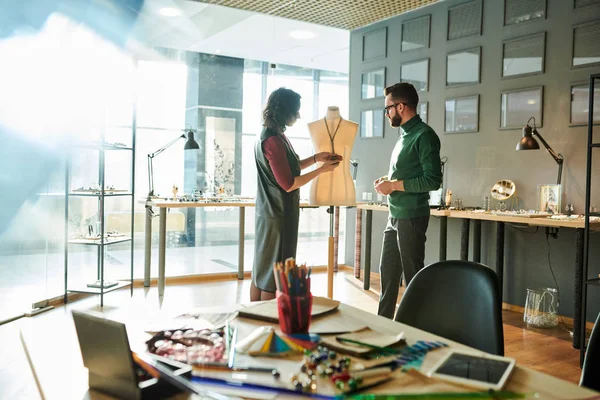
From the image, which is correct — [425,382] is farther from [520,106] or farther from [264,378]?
[520,106]

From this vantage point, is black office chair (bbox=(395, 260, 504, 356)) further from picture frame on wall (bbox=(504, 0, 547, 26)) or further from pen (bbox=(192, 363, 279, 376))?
picture frame on wall (bbox=(504, 0, 547, 26))

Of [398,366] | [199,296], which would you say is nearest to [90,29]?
[199,296]

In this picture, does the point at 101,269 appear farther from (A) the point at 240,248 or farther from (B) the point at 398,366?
(B) the point at 398,366

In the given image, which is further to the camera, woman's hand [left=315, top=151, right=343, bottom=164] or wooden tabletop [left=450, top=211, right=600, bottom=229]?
wooden tabletop [left=450, top=211, right=600, bottom=229]

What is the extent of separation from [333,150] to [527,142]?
177 centimetres

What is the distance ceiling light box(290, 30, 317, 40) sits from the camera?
6848mm

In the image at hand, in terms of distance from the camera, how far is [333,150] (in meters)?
3.59

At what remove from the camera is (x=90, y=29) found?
15.7ft

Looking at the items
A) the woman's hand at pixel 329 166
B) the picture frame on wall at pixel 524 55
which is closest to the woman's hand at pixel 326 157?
the woman's hand at pixel 329 166

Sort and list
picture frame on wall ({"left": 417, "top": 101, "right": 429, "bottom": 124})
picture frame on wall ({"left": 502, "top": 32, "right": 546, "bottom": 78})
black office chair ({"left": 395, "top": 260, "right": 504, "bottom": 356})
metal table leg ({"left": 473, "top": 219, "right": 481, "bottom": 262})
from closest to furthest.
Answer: black office chair ({"left": 395, "top": 260, "right": 504, "bottom": 356}) → picture frame on wall ({"left": 502, "top": 32, "right": 546, "bottom": 78}) → metal table leg ({"left": 473, "top": 219, "right": 481, "bottom": 262}) → picture frame on wall ({"left": 417, "top": 101, "right": 429, "bottom": 124})

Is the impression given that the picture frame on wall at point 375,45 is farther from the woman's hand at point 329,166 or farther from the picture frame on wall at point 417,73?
the woman's hand at point 329,166

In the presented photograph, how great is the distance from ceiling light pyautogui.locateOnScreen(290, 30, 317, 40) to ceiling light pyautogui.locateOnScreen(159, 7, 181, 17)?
1509 mm

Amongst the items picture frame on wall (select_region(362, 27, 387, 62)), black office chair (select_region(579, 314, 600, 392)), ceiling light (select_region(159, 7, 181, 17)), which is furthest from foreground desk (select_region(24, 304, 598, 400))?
picture frame on wall (select_region(362, 27, 387, 62))

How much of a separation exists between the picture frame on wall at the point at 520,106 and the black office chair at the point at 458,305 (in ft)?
10.9
